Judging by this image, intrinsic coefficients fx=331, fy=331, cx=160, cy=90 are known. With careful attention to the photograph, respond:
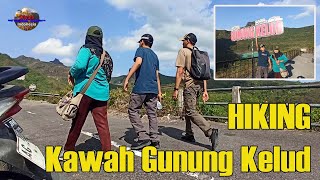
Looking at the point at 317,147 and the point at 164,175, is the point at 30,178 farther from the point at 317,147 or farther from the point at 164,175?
the point at 317,147

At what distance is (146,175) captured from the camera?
13.2 ft

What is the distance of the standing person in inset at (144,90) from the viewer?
204 inches

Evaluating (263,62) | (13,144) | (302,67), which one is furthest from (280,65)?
(13,144)

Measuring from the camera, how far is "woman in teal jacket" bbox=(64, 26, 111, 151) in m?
4.32

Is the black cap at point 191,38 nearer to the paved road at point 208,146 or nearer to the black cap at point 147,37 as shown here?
the black cap at point 147,37

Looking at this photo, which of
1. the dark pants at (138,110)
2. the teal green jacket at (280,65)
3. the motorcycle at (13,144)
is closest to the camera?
the motorcycle at (13,144)

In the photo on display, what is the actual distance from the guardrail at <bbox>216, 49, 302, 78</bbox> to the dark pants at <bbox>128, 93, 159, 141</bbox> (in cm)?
1134

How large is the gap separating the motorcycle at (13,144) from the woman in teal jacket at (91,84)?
76.0 inches

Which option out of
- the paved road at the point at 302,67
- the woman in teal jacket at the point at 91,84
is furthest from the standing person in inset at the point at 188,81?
the paved road at the point at 302,67

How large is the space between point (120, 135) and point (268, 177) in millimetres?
3549

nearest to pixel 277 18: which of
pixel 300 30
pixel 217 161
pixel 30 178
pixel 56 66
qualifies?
pixel 300 30

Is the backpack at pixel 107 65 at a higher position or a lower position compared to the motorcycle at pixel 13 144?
higher

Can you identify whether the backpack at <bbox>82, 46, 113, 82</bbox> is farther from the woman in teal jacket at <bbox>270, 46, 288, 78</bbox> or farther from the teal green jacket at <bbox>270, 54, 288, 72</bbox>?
the woman in teal jacket at <bbox>270, 46, 288, 78</bbox>

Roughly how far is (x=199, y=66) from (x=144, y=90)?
102 cm
